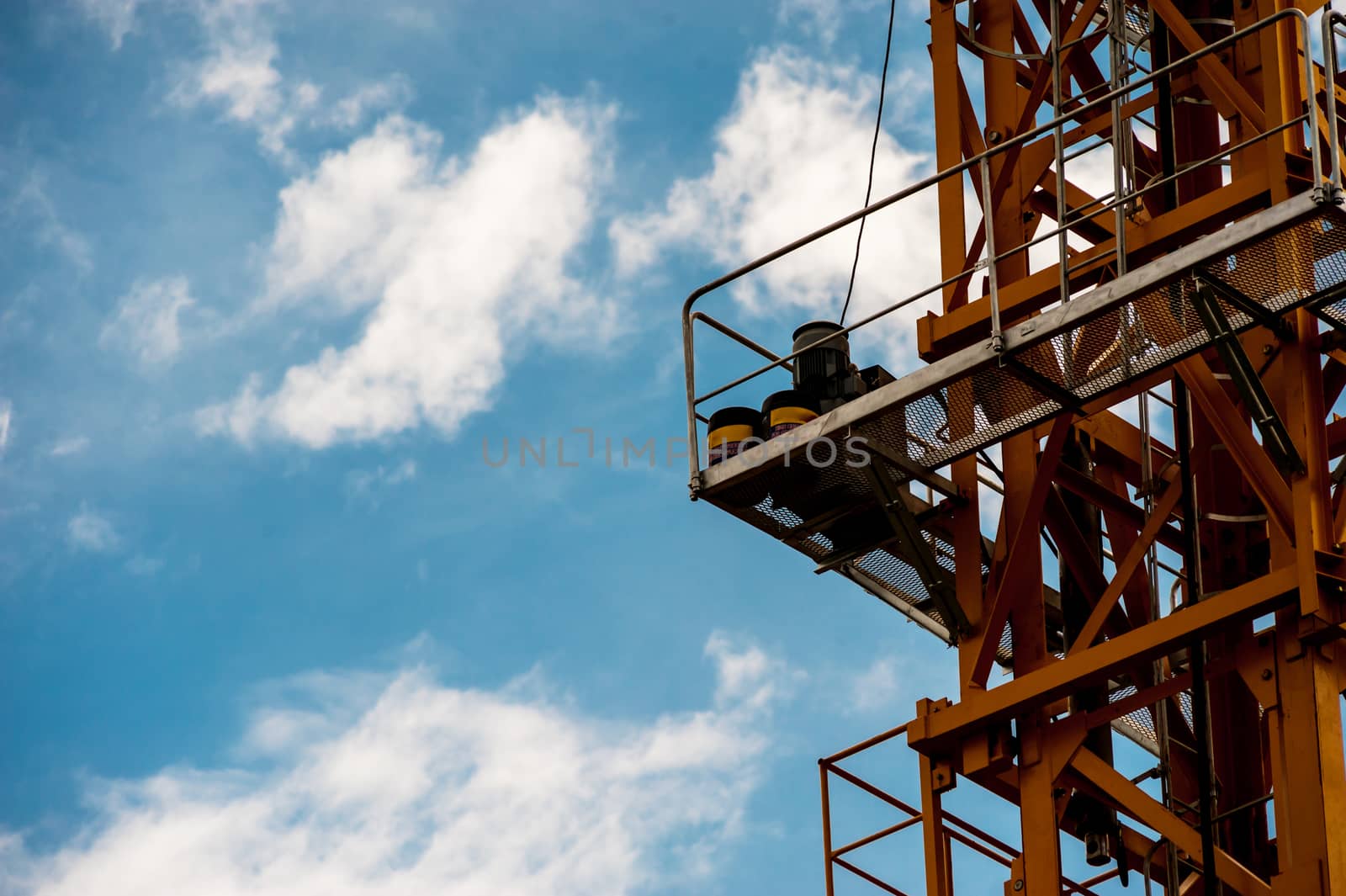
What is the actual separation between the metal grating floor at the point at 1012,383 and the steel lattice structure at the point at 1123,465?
0.07 ft

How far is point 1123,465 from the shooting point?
18.7 metres

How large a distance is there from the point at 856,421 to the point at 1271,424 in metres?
2.94

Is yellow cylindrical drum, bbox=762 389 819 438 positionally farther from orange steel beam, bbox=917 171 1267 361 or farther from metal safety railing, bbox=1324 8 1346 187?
metal safety railing, bbox=1324 8 1346 187

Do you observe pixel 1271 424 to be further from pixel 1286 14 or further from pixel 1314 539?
pixel 1286 14

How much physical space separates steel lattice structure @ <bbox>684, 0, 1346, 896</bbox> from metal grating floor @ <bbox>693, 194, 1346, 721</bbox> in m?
0.02

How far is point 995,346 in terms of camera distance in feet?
50.4

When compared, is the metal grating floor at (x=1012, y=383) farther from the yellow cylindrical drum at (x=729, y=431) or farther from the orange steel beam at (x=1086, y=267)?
the orange steel beam at (x=1086, y=267)

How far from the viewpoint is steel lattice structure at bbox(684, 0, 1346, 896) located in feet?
49.3

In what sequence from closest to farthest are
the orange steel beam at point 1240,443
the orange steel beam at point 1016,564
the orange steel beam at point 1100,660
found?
the orange steel beam at point 1100,660, the orange steel beam at point 1240,443, the orange steel beam at point 1016,564

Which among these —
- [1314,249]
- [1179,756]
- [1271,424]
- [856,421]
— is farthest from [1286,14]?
[1179,756]

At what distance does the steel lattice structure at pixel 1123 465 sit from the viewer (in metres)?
15.0

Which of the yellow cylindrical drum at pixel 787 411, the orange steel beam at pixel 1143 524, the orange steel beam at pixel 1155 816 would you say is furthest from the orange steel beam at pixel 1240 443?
the yellow cylindrical drum at pixel 787 411

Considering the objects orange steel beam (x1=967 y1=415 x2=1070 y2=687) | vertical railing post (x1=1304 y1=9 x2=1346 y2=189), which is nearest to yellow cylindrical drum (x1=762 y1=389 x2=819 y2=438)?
orange steel beam (x1=967 y1=415 x2=1070 y2=687)

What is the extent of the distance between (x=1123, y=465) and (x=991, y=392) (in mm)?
3171
